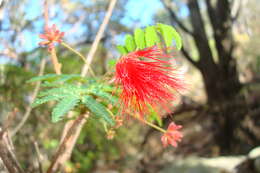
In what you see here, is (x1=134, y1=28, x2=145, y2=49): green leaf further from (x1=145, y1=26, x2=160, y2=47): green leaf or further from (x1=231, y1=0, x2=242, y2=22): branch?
(x1=231, y1=0, x2=242, y2=22): branch

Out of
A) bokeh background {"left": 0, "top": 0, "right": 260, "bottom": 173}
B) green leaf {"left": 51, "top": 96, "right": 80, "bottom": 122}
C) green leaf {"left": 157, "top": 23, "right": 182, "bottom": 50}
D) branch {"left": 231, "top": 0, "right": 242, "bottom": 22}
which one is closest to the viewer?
green leaf {"left": 51, "top": 96, "right": 80, "bottom": 122}

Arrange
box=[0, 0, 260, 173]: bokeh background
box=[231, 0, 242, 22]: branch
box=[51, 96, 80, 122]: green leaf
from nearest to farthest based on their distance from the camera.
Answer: box=[51, 96, 80, 122]: green leaf, box=[0, 0, 260, 173]: bokeh background, box=[231, 0, 242, 22]: branch

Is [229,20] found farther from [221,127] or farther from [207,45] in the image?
[221,127]

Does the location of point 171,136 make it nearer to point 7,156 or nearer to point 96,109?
point 96,109

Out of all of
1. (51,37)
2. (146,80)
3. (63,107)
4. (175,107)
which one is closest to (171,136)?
(146,80)

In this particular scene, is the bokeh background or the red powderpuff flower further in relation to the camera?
the bokeh background

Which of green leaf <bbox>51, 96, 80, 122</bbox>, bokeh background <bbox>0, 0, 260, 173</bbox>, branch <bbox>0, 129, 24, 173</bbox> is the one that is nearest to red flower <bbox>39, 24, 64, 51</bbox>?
green leaf <bbox>51, 96, 80, 122</bbox>

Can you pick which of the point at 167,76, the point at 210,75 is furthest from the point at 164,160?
A: the point at 167,76
